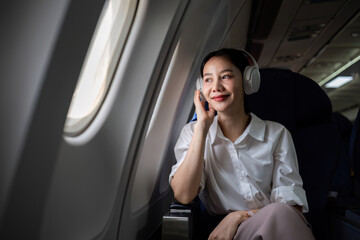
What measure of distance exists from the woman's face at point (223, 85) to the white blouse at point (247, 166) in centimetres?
17

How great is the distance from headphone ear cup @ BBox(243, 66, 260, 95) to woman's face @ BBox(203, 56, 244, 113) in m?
0.04

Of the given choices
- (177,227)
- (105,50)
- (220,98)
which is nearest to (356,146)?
(220,98)

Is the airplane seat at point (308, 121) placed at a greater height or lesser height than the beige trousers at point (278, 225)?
greater

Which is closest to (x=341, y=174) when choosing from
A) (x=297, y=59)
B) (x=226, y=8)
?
(x=226, y=8)

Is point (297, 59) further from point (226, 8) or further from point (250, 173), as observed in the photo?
point (250, 173)

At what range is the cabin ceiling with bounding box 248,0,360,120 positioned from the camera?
4953 millimetres

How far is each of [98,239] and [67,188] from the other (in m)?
0.40

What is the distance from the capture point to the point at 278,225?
1423 millimetres

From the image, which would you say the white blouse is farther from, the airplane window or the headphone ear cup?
the airplane window

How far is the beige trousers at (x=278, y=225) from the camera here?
1.39m

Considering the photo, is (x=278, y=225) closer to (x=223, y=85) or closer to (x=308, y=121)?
(x=223, y=85)

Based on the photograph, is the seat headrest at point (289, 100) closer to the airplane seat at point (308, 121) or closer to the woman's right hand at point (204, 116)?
the airplane seat at point (308, 121)

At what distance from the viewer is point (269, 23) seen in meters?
5.32

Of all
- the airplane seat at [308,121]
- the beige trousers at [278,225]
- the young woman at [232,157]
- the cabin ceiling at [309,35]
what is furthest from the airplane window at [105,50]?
the cabin ceiling at [309,35]
